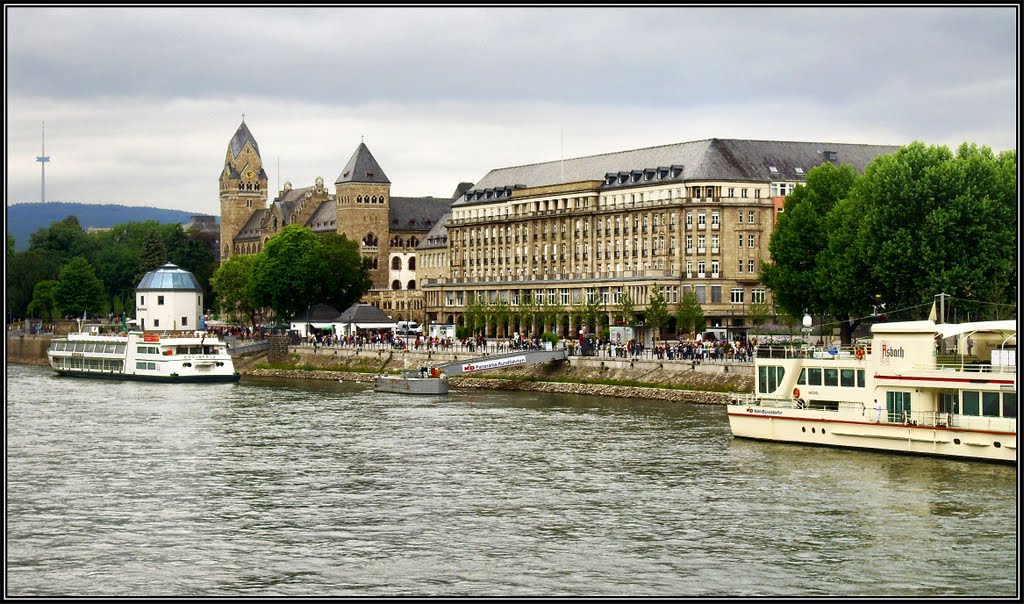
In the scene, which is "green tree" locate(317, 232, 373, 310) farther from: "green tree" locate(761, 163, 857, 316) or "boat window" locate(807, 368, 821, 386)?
"boat window" locate(807, 368, 821, 386)

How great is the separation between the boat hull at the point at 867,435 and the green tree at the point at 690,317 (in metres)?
64.7

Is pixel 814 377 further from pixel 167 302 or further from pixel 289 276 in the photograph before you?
pixel 289 276

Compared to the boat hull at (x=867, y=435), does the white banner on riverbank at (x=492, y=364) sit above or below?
above

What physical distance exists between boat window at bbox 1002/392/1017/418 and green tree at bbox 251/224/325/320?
127m

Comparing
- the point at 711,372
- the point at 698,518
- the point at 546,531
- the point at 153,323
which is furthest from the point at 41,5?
the point at 153,323

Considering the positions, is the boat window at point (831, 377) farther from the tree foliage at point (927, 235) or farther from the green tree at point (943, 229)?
the green tree at point (943, 229)

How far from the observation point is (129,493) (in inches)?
2208

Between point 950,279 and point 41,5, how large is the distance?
77.6 m

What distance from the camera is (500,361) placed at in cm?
11731

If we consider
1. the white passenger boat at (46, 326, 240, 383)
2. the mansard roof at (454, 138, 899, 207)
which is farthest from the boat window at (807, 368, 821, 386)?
the mansard roof at (454, 138, 899, 207)

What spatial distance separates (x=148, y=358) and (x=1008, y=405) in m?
89.6

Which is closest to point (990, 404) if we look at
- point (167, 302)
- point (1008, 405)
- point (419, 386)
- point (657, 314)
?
point (1008, 405)

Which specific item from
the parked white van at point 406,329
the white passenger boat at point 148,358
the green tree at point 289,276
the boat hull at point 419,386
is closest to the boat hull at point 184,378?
the white passenger boat at point 148,358

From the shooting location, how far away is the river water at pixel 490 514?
1613 inches
